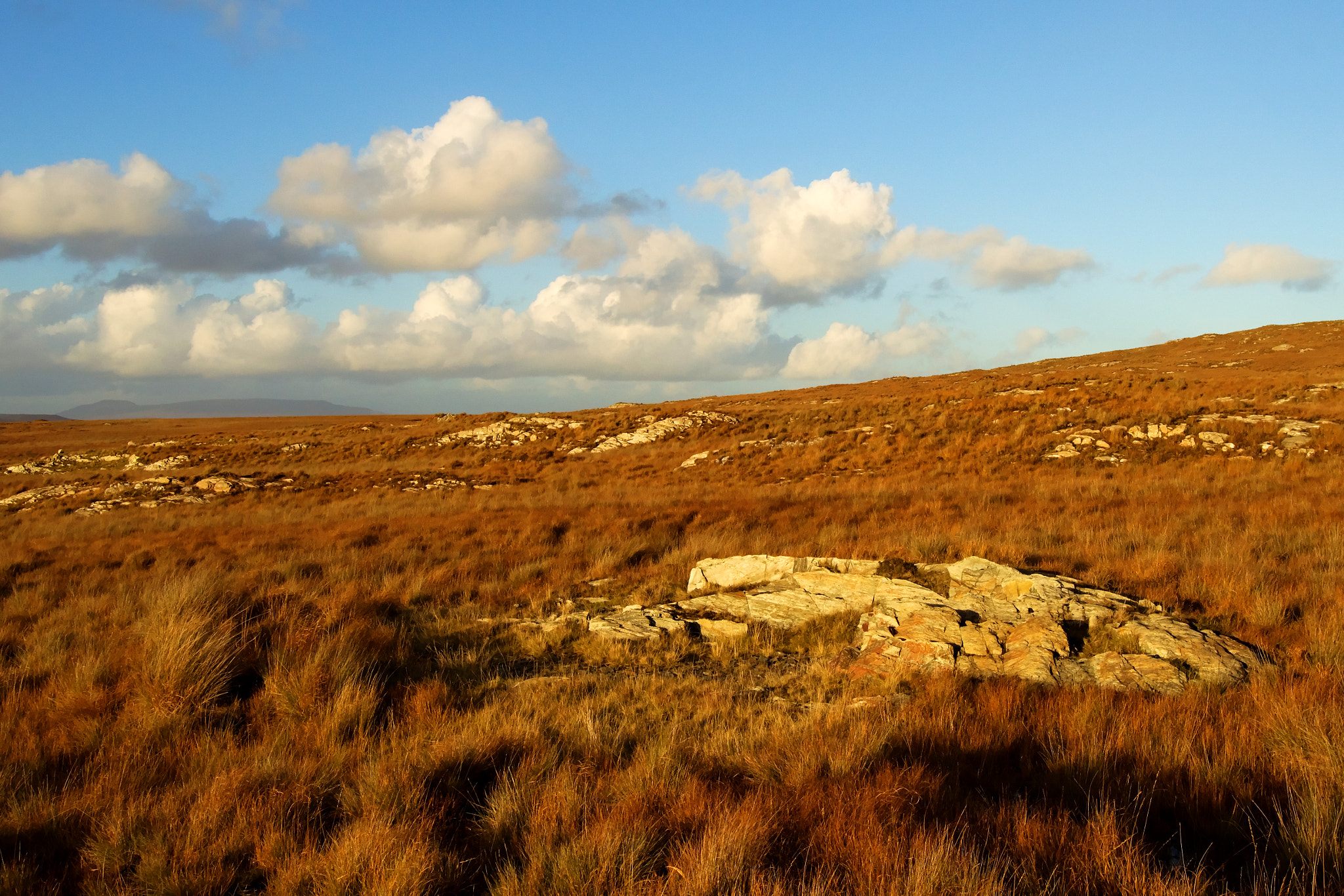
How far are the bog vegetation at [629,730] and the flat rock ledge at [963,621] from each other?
1.27 ft

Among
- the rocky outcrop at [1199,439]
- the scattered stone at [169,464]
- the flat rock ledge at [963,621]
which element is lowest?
the scattered stone at [169,464]

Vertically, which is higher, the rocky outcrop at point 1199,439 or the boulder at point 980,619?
the rocky outcrop at point 1199,439

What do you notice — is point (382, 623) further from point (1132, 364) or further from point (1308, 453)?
point (1132, 364)

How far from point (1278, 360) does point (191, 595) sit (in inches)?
2866

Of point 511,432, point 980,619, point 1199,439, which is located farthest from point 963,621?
point 511,432

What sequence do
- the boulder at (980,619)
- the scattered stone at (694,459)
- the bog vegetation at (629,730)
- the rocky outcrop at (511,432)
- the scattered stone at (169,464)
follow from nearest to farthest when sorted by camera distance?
the bog vegetation at (629,730) < the boulder at (980,619) < the scattered stone at (694,459) < the scattered stone at (169,464) < the rocky outcrop at (511,432)

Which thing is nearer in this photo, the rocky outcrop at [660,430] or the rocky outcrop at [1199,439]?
the rocky outcrop at [1199,439]

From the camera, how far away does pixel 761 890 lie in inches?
114

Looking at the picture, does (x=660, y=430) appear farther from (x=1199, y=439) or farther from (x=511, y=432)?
(x=1199, y=439)

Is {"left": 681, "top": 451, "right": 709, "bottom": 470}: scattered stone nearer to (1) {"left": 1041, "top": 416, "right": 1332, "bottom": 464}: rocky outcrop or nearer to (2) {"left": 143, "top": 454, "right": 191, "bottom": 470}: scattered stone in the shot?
(1) {"left": 1041, "top": 416, "right": 1332, "bottom": 464}: rocky outcrop

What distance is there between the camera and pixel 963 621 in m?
7.03

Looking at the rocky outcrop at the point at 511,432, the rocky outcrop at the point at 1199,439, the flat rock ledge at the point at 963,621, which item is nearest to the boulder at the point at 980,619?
the flat rock ledge at the point at 963,621

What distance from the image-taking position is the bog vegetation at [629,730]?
129 inches

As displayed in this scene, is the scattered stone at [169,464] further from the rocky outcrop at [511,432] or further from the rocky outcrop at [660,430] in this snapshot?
the rocky outcrop at [660,430]
